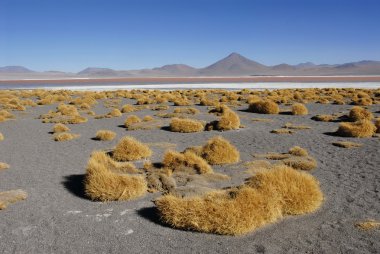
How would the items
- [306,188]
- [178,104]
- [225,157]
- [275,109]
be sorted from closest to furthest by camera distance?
[306,188], [225,157], [275,109], [178,104]

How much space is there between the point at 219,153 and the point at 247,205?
4.26 metres

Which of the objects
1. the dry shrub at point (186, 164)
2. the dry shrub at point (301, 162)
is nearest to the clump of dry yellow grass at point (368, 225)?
the dry shrub at point (301, 162)

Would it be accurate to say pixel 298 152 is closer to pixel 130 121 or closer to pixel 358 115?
pixel 358 115

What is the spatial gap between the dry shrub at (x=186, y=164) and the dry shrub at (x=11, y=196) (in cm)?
332

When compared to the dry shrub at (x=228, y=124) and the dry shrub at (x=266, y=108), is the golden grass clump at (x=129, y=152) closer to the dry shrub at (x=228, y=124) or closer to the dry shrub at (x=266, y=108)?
the dry shrub at (x=228, y=124)

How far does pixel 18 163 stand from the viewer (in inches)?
431

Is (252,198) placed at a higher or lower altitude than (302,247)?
higher

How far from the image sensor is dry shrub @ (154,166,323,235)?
6.01 metres

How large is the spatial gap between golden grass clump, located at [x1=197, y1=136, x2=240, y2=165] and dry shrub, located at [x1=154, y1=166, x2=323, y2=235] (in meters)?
3.05

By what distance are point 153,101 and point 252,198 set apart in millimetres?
25780

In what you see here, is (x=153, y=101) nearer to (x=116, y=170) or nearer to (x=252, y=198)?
(x=116, y=170)

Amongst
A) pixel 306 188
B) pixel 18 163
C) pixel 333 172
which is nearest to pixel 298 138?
pixel 333 172

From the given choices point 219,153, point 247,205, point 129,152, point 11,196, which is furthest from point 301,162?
point 11,196

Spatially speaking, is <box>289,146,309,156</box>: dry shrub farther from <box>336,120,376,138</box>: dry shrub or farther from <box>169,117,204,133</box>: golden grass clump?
<box>169,117,204,133</box>: golden grass clump
